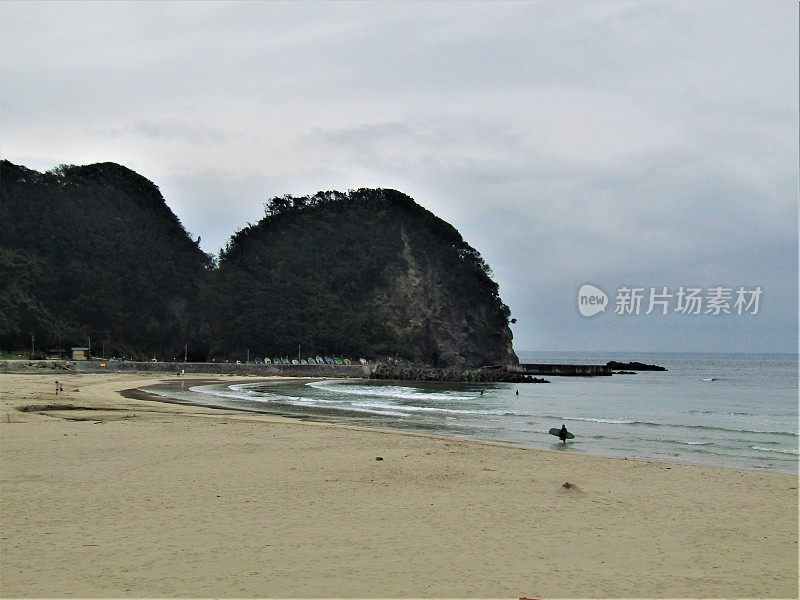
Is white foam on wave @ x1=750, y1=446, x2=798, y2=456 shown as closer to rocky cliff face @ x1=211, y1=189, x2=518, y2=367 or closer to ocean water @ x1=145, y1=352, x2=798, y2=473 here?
ocean water @ x1=145, y1=352, x2=798, y2=473

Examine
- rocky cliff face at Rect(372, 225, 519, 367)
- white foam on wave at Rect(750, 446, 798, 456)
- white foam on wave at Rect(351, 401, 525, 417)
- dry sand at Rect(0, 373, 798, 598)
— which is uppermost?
rocky cliff face at Rect(372, 225, 519, 367)

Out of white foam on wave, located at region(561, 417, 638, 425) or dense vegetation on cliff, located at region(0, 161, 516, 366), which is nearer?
white foam on wave, located at region(561, 417, 638, 425)

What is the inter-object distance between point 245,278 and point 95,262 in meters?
19.3

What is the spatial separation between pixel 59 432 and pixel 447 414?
627 inches

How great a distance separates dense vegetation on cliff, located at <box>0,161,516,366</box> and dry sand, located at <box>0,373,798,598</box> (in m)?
67.2

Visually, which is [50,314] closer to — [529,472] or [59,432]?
[59,432]

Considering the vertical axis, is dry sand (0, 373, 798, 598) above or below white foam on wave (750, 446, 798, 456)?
above

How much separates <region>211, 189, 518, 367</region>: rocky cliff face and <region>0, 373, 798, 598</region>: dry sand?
72.0 meters

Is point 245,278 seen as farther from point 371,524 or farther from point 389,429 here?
point 371,524

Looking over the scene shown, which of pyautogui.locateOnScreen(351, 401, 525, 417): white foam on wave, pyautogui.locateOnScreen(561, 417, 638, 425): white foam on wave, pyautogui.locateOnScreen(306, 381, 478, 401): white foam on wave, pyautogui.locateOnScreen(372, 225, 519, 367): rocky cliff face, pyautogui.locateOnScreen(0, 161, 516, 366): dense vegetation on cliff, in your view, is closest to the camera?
pyautogui.locateOnScreen(561, 417, 638, 425): white foam on wave

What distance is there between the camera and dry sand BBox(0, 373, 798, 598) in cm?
593

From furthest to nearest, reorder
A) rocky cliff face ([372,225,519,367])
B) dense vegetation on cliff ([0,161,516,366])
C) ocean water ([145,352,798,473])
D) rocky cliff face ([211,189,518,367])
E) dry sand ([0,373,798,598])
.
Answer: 1. rocky cliff face ([211,189,518,367])
2. rocky cliff face ([372,225,519,367])
3. dense vegetation on cliff ([0,161,516,366])
4. ocean water ([145,352,798,473])
5. dry sand ([0,373,798,598])

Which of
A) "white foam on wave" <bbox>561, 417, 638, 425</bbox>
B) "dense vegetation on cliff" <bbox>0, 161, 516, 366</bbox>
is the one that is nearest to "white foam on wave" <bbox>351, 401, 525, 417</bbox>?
"white foam on wave" <bbox>561, 417, 638, 425</bbox>

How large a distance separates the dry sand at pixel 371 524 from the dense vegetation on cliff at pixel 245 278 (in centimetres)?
6722
